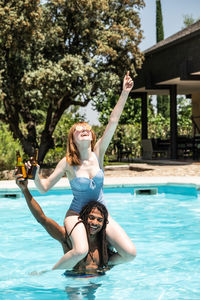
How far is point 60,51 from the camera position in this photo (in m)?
16.1

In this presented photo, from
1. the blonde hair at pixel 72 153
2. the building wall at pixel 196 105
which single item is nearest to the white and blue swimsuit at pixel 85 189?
the blonde hair at pixel 72 153

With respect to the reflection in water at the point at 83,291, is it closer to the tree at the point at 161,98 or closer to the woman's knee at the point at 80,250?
the woman's knee at the point at 80,250

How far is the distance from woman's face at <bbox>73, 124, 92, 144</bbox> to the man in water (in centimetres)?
58

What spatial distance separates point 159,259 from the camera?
5.94m

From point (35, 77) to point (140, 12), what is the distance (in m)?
4.88

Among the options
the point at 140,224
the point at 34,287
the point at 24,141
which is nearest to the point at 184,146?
the point at 24,141

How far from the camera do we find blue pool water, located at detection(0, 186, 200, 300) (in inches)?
176

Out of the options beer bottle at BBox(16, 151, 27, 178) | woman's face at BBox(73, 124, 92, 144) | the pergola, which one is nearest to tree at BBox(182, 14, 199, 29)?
the pergola

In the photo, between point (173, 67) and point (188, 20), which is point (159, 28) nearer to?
point (188, 20)

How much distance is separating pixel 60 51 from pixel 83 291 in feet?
42.0

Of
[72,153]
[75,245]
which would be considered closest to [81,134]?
[72,153]

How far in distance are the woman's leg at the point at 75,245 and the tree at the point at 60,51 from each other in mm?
10565

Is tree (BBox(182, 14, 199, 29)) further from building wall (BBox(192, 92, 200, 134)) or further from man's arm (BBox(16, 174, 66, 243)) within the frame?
man's arm (BBox(16, 174, 66, 243))

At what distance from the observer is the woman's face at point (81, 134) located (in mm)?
4341
